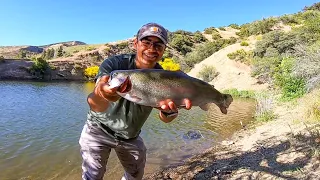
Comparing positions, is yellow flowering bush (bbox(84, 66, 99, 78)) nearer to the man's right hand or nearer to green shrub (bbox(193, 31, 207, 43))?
green shrub (bbox(193, 31, 207, 43))

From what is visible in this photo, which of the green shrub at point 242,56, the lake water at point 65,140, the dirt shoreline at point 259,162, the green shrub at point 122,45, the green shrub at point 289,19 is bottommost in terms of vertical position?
the lake water at point 65,140

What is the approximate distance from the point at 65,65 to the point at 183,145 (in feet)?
158

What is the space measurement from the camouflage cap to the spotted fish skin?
65 centimetres

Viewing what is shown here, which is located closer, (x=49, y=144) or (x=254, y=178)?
(x=254, y=178)

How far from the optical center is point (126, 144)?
11.9 ft

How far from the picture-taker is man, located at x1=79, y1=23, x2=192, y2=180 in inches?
117

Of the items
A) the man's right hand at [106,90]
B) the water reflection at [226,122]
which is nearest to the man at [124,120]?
the man's right hand at [106,90]

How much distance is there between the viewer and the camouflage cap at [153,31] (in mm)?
2912

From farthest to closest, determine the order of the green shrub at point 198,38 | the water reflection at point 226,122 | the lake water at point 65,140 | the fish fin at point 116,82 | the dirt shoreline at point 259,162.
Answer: the green shrub at point 198,38 → the water reflection at point 226,122 → the lake water at point 65,140 → the dirt shoreline at point 259,162 → the fish fin at point 116,82

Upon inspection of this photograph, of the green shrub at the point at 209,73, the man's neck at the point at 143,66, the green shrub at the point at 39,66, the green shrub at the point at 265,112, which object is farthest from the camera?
the green shrub at the point at 39,66

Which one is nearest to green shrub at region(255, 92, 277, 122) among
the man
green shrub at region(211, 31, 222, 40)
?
the man

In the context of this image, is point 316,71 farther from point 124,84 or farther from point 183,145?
point 124,84

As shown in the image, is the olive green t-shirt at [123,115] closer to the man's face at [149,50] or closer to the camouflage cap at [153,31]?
the man's face at [149,50]

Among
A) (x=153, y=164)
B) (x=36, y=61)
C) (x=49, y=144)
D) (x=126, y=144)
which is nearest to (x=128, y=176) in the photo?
(x=126, y=144)
